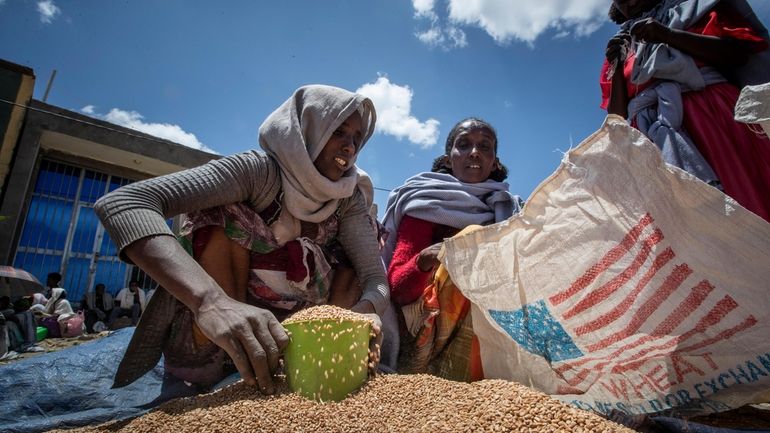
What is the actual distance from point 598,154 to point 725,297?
52 centimetres

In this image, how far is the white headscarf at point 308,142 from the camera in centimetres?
202

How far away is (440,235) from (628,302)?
139cm

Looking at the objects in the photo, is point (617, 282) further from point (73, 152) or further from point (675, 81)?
point (73, 152)

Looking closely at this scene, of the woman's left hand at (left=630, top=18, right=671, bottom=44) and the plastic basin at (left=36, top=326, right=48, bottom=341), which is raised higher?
the woman's left hand at (left=630, top=18, right=671, bottom=44)

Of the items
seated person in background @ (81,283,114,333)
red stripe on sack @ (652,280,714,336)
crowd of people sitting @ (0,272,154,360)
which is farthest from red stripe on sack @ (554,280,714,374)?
seated person in background @ (81,283,114,333)

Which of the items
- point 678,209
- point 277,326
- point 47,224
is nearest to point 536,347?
point 678,209

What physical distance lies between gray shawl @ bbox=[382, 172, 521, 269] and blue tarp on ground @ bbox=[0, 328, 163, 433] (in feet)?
4.91

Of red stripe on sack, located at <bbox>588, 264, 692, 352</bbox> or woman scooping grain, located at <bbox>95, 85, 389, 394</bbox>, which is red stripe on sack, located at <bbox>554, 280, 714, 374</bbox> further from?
woman scooping grain, located at <bbox>95, 85, 389, 394</bbox>

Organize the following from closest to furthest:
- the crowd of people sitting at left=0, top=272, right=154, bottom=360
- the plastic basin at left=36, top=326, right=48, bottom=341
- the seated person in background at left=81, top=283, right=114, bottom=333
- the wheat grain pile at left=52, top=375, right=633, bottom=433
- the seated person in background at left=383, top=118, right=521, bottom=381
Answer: the wheat grain pile at left=52, top=375, right=633, bottom=433, the seated person in background at left=383, top=118, right=521, bottom=381, the crowd of people sitting at left=0, top=272, right=154, bottom=360, the plastic basin at left=36, top=326, right=48, bottom=341, the seated person in background at left=81, top=283, right=114, bottom=333

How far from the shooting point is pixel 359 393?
1300mm

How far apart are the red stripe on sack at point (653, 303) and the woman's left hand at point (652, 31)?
143 cm

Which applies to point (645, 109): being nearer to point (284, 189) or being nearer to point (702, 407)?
point (702, 407)

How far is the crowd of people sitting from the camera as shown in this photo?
5.89 m

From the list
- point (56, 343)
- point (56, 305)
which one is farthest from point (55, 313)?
point (56, 343)
